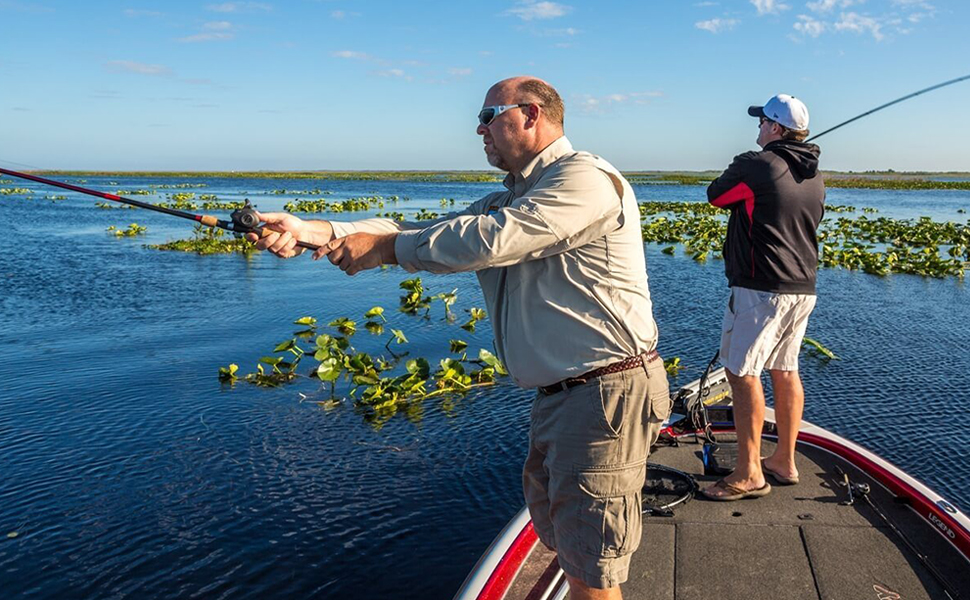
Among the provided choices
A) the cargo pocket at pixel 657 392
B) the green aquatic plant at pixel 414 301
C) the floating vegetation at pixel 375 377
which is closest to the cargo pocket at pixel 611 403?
the cargo pocket at pixel 657 392

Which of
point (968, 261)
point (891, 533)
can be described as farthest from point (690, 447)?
point (968, 261)

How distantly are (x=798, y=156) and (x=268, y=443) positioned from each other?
5427 millimetres

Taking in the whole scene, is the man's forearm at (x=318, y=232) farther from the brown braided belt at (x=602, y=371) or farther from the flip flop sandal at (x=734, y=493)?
the flip flop sandal at (x=734, y=493)

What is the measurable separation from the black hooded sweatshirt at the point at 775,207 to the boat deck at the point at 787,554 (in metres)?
1.33

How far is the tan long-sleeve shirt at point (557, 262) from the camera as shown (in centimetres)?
252

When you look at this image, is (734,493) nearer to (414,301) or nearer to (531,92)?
(531,92)

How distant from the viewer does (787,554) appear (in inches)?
154

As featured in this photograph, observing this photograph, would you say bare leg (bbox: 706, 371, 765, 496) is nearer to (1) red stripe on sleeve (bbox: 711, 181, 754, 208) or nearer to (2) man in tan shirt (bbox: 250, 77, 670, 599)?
(1) red stripe on sleeve (bbox: 711, 181, 754, 208)

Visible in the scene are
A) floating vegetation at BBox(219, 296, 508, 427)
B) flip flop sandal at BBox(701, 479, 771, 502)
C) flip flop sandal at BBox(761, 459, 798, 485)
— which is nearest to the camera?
flip flop sandal at BBox(701, 479, 771, 502)

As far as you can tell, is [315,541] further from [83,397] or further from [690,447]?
[83,397]

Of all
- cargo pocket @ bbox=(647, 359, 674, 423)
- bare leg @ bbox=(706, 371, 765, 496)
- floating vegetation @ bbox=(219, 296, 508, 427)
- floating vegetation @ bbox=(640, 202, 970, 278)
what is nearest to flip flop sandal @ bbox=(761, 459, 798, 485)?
bare leg @ bbox=(706, 371, 765, 496)

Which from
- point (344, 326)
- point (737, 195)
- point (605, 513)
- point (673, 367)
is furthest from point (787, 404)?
point (344, 326)

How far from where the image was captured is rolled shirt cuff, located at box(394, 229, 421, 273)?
260 centimetres

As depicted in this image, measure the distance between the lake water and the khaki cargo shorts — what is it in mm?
2524
